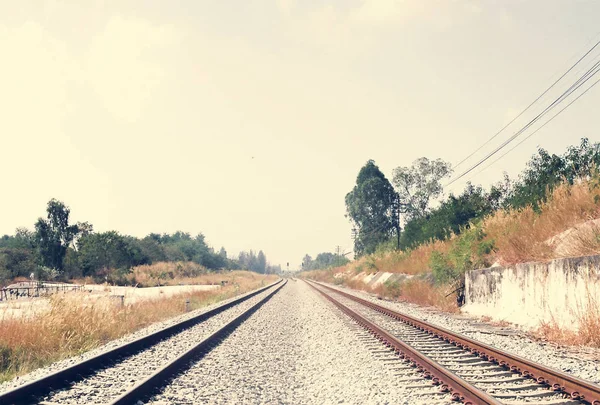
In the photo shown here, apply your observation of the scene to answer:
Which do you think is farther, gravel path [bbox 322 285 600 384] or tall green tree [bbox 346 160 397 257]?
tall green tree [bbox 346 160 397 257]

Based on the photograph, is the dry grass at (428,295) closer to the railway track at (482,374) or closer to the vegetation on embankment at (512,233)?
the vegetation on embankment at (512,233)

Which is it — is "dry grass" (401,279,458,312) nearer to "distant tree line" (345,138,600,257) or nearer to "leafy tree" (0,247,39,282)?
"distant tree line" (345,138,600,257)

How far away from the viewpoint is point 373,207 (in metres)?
60.8

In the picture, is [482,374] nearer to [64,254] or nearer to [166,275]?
[166,275]

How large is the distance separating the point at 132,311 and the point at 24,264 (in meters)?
42.3

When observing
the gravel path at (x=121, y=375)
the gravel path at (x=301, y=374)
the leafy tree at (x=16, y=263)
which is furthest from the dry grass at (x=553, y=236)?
the leafy tree at (x=16, y=263)

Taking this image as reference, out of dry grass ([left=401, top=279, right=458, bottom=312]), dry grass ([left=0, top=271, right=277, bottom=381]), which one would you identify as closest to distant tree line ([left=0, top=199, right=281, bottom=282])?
dry grass ([left=401, top=279, right=458, bottom=312])

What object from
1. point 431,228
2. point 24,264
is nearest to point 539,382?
point 431,228

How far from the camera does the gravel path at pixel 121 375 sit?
544cm

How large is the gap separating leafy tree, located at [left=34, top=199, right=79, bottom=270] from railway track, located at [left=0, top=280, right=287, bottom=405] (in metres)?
51.7

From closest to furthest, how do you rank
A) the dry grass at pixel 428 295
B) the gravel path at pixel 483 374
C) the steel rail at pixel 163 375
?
the gravel path at pixel 483 374
the steel rail at pixel 163 375
the dry grass at pixel 428 295

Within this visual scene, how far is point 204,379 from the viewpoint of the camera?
6539 mm

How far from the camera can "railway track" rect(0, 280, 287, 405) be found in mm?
5305

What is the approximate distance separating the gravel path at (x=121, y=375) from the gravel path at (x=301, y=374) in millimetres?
609
